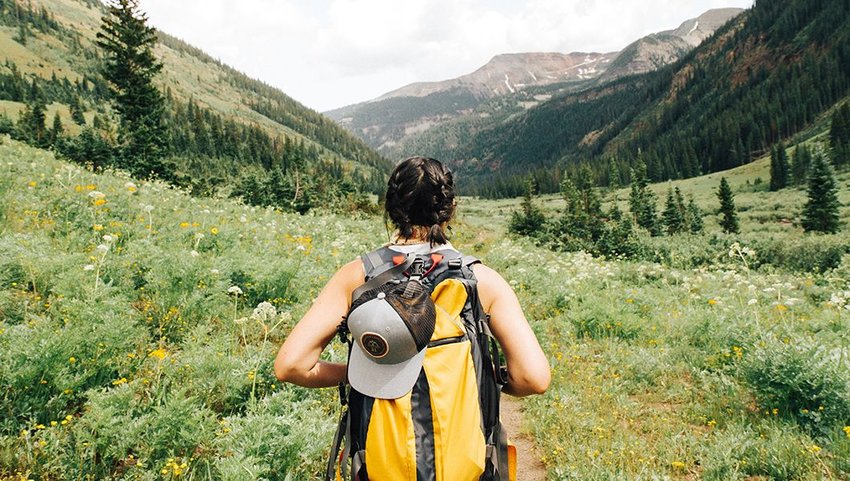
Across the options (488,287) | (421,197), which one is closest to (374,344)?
(488,287)

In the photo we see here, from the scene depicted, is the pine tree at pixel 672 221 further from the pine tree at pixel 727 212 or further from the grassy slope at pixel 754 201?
the pine tree at pixel 727 212

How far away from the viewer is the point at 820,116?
4459 inches

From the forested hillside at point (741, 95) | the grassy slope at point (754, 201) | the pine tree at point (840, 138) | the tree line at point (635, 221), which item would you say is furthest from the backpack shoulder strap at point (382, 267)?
the forested hillside at point (741, 95)

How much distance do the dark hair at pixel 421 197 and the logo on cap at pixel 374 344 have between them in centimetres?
63

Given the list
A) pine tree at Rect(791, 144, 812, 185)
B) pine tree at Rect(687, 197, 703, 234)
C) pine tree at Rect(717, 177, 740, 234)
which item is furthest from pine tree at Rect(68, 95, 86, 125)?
Result: pine tree at Rect(791, 144, 812, 185)

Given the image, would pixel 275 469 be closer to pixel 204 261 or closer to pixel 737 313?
pixel 204 261

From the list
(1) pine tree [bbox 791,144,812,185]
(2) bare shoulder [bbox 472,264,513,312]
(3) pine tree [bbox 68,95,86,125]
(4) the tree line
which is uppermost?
(3) pine tree [bbox 68,95,86,125]

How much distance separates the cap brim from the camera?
5.88 feet

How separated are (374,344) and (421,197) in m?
0.79

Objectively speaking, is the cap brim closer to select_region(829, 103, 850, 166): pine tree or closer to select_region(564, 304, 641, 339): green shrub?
select_region(564, 304, 641, 339): green shrub

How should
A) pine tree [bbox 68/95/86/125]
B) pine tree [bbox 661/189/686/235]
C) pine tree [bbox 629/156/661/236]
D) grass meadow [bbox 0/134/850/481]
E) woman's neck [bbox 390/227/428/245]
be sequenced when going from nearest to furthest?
1. woman's neck [bbox 390/227/428/245]
2. grass meadow [bbox 0/134/850/481]
3. pine tree [bbox 661/189/686/235]
4. pine tree [bbox 629/156/661/236]
5. pine tree [bbox 68/95/86/125]

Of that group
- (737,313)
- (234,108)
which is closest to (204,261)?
(737,313)

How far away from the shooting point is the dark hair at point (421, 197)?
2.23m

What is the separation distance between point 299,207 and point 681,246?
30.5m
